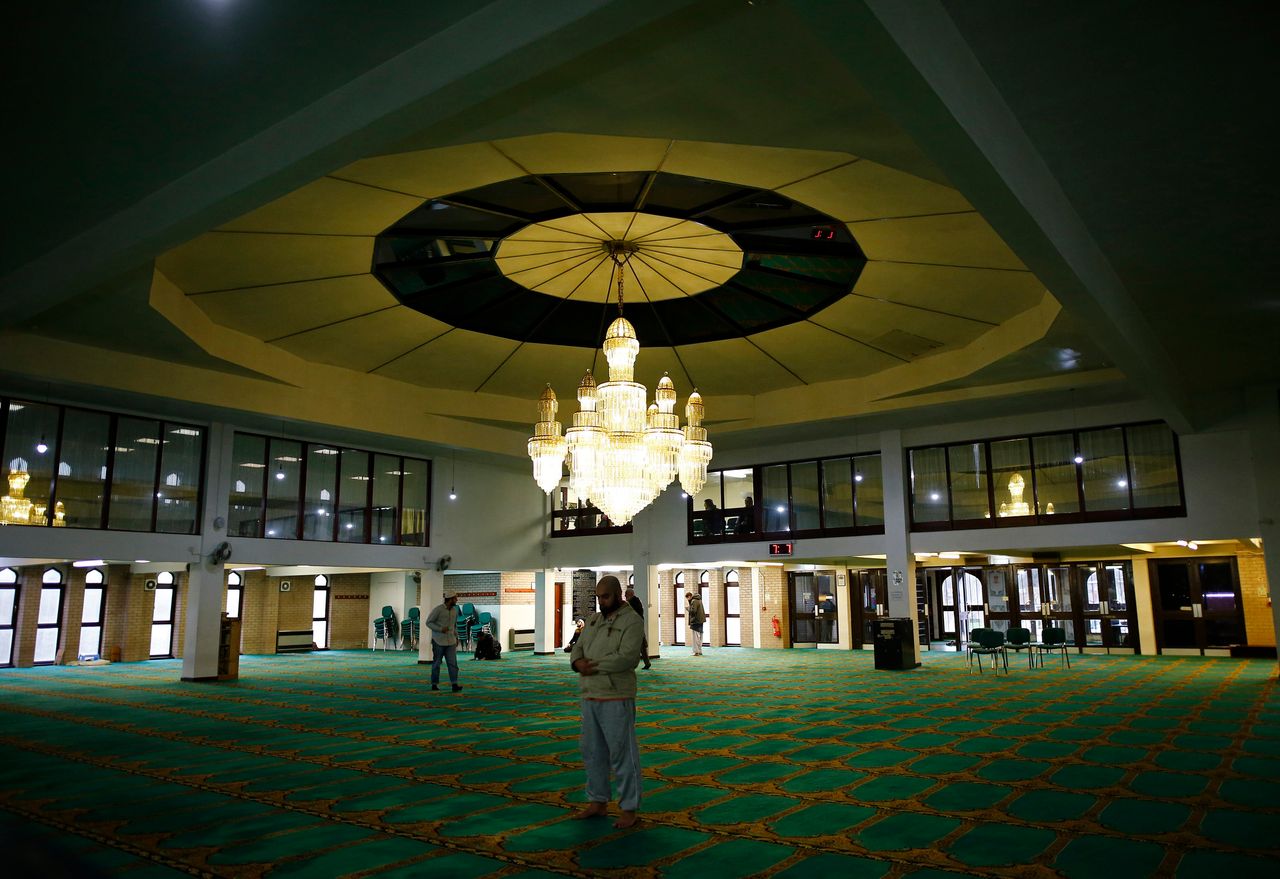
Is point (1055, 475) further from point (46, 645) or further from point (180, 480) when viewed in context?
point (46, 645)

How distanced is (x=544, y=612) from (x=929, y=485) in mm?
9087

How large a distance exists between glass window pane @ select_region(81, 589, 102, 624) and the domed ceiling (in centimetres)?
908

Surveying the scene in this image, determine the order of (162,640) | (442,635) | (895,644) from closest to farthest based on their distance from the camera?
(442,635)
(895,644)
(162,640)

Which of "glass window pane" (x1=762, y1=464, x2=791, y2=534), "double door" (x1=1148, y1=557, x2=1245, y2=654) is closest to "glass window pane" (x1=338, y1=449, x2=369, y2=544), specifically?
"glass window pane" (x1=762, y1=464, x2=791, y2=534)

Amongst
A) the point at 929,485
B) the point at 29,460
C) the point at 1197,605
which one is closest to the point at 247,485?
the point at 29,460

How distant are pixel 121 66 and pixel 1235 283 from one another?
29.2ft

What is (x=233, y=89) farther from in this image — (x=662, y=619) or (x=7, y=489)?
(x=662, y=619)

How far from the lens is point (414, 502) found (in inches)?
699

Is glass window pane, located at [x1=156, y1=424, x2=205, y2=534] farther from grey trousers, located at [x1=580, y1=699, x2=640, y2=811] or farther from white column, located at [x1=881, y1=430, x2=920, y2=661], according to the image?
white column, located at [x1=881, y1=430, x2=920, y2=661]

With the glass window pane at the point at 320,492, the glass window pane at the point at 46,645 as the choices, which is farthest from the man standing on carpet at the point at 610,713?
the glass window pane at the point at 46,645

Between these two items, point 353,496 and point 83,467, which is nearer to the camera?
point 83,467

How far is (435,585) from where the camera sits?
17594mm

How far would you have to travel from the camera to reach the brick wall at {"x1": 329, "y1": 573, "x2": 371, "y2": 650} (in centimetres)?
2408

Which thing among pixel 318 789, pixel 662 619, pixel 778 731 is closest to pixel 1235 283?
pixel 778 731
